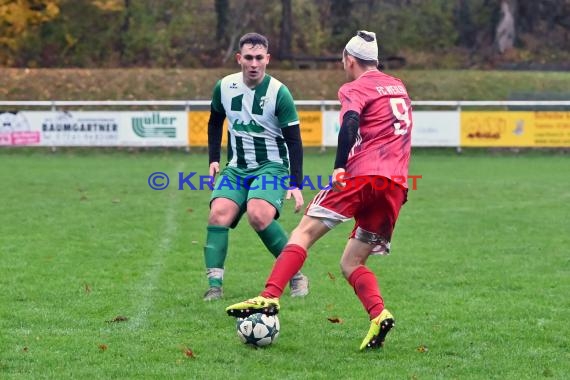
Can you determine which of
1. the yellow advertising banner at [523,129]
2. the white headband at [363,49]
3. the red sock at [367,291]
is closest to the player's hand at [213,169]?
the red sock at [367,291]

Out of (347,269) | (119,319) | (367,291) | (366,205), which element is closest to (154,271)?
(119,319)

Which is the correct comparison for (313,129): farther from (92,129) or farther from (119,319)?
(119,319)

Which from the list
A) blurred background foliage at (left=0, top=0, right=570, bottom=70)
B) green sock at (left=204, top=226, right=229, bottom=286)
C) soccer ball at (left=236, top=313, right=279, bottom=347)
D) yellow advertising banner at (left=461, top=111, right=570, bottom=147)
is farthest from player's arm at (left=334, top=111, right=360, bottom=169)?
blurred background foliage at (left=0, top=0, right=570, bottom=70)

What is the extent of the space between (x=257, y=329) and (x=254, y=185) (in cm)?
175

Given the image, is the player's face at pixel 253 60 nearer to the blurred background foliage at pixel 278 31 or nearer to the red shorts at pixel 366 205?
the red shorts at pixel 366 205

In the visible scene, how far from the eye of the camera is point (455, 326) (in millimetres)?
6172

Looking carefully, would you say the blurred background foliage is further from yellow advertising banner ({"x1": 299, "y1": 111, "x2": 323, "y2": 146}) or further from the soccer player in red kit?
the soccer player in red kit

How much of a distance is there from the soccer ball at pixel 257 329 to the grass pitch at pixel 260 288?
0.07 m

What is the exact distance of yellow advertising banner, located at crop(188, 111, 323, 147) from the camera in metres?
24.2

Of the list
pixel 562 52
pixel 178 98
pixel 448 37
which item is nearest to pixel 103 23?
pixel 178 98

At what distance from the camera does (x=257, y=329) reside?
5.54 meters

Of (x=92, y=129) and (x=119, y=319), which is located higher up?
(x=119, y=319)

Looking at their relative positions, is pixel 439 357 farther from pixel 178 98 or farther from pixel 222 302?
pixel 178 98

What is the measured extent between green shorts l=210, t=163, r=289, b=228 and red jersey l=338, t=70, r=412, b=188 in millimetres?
1568
